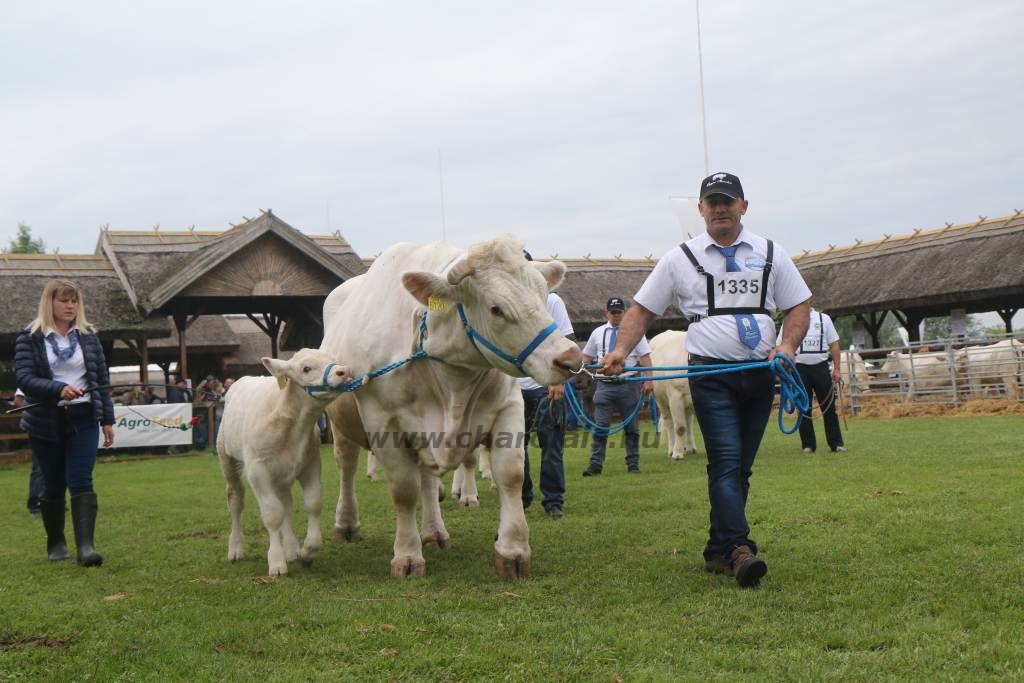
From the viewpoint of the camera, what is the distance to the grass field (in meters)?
4.17

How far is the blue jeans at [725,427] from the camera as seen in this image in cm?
580

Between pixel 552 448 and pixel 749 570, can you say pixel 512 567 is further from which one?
pixel 552 448

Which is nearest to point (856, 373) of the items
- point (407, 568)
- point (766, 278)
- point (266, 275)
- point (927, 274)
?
point (927, 274)

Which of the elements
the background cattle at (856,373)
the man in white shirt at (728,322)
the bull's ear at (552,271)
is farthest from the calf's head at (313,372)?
the background cattle at (856,373)

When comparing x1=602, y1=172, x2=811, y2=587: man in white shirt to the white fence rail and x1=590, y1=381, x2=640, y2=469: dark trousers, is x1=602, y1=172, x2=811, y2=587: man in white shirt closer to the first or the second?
x1=590, y1=381, x2=640, y2=469: dark trousers

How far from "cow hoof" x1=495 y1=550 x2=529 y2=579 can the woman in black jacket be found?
3.30 m

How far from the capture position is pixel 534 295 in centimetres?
567

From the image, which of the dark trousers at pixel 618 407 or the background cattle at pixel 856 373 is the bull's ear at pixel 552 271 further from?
the background cattle at pixel 856 373

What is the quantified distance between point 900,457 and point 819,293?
21433mm

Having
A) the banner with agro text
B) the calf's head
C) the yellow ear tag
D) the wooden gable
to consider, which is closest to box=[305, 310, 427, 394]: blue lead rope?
the calf's head

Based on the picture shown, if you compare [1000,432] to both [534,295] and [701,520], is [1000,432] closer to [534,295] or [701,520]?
[701,520]

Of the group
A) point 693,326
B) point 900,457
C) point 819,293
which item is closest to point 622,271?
point 819,293

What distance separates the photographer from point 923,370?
24.5 meters

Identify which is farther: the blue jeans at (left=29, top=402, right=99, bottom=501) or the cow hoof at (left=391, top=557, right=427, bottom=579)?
the blue jeans at (left=29, top=402, right=99, bottom=501)
